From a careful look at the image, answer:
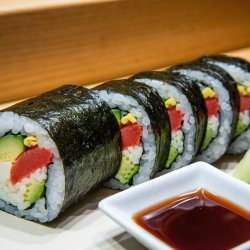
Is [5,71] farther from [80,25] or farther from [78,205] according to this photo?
[78,205]

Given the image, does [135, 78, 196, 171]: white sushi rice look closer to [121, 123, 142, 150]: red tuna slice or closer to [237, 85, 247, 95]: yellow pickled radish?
[121, 123, 142, 150]: red tuna slice

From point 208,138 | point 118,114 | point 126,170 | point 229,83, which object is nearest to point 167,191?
point 126,170

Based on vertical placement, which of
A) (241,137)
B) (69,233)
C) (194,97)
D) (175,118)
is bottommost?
(69,233)

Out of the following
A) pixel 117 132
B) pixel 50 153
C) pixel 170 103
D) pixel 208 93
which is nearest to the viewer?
pixel 50 153

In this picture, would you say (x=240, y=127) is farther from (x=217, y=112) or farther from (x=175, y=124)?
(x=175, y=124)

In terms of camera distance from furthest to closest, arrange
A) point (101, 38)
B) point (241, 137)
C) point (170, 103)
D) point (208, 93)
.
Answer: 1. point (101, 38)
2. point (241, 137)
3. point (208, 93)
4. point (170, 103)

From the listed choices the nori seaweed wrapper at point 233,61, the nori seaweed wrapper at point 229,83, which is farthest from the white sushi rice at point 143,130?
the nori seaweed wrapper at point 233,61

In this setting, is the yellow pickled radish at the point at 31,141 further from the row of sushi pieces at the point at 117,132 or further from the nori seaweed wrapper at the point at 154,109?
the nori seaweed wrapper at the point at 154,109
